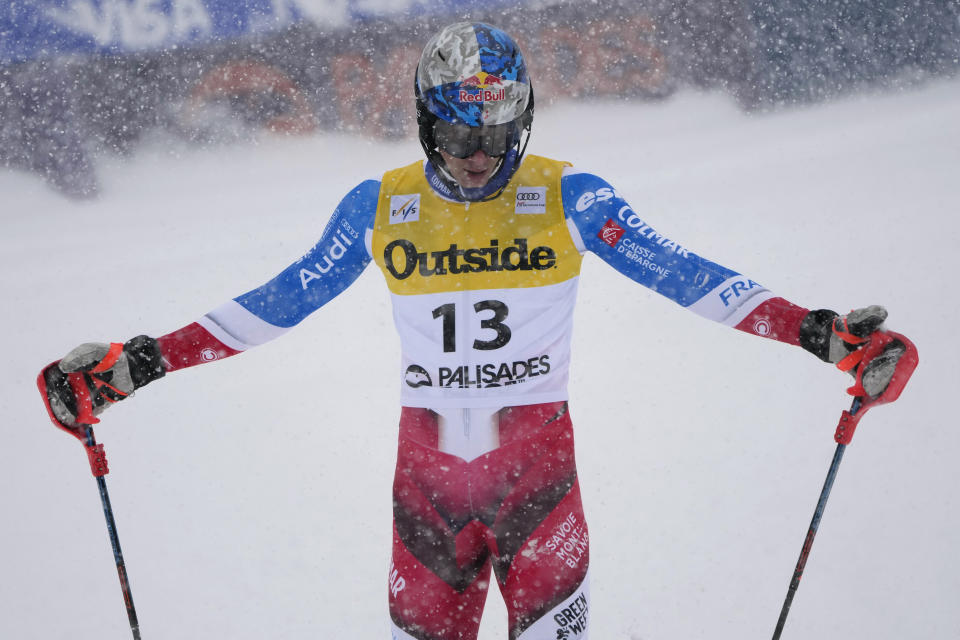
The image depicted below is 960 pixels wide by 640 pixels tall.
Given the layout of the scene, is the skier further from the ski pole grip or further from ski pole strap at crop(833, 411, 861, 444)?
ski pole strap at crop(833, 411, 861, 444)

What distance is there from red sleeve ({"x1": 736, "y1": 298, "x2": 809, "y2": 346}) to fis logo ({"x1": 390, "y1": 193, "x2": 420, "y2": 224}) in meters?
1.01

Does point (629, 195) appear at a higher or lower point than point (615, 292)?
higher

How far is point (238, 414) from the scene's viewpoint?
4949 mm

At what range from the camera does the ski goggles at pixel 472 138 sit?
226 centimetres

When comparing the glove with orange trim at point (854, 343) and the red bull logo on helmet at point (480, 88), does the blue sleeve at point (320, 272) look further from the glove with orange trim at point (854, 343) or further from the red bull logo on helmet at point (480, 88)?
the glove with orange trim at point (854, 343)

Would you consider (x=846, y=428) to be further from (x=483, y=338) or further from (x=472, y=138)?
(x=472, y=138)

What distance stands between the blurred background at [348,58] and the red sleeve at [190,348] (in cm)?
502

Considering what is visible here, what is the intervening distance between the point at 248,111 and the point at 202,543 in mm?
4483

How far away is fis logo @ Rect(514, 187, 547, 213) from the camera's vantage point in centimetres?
239

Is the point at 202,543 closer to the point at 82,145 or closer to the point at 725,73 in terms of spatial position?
the point at 82,145

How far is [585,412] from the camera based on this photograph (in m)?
4.77

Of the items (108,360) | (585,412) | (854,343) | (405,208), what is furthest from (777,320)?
(585,412)

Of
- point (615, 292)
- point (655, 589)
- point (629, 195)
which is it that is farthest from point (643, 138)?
point (655, 589)

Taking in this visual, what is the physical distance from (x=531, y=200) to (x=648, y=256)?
1.27 feet
